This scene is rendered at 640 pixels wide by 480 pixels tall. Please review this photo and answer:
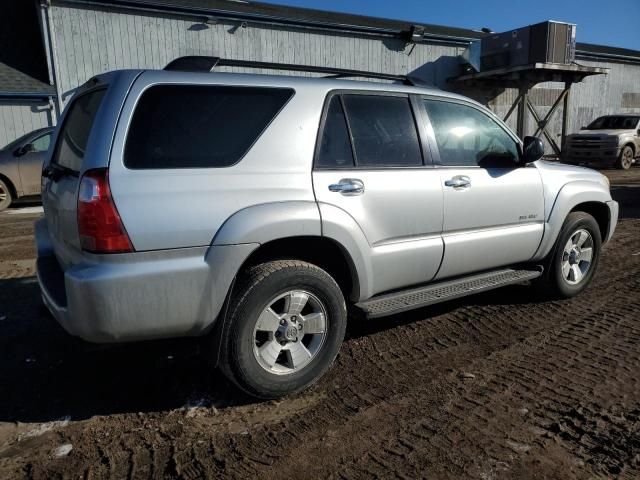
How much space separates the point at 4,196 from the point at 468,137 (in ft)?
32.4

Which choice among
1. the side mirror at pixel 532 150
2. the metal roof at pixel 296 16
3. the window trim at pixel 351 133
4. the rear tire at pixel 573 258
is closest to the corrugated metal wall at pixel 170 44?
the metal roof at pixel 296 16

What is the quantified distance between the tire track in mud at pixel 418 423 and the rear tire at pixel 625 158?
15.6 m

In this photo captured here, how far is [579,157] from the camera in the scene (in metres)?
18.0

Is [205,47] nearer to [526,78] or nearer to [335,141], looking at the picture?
[526,78]

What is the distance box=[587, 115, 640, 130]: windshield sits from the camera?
721 inches

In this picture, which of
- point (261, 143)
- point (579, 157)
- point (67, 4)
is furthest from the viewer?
point (579, 157)

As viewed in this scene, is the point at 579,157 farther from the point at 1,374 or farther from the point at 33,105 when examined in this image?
the point at 1,374

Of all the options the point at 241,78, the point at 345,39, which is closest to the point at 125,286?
the point at 241,78

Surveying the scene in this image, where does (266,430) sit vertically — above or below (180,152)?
below

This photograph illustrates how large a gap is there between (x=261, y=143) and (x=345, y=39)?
16.4 metres

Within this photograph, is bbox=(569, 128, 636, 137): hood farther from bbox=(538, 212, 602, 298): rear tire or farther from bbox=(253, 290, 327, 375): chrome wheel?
bbox=(253, 290, 327, 375): chrome wheel

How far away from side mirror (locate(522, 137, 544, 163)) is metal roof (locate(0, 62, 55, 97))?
1370 centimetres

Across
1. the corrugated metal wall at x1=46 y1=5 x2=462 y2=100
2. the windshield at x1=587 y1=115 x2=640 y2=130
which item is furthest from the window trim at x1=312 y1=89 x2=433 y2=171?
the windshield at x1=587 y1=115 x2=640 y2=130

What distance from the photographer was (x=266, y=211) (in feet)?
9.82
